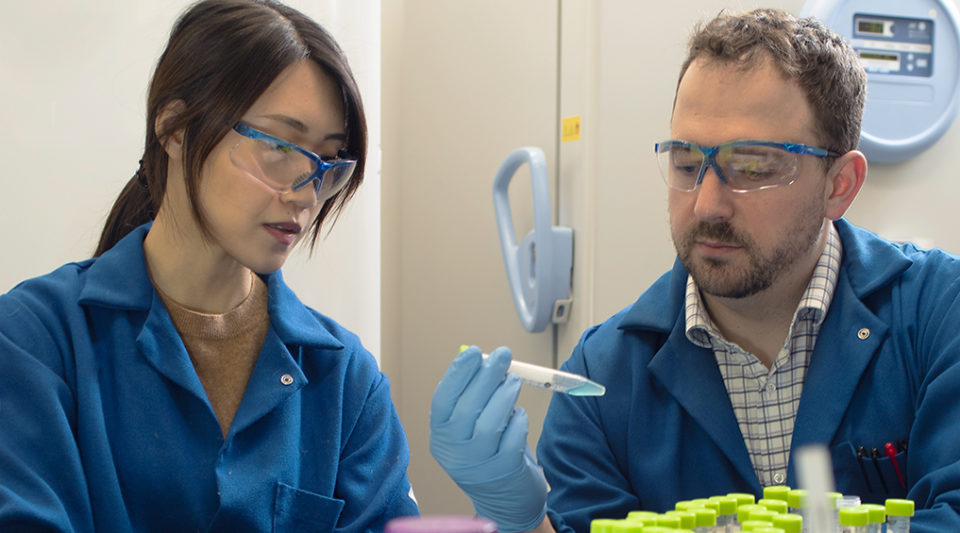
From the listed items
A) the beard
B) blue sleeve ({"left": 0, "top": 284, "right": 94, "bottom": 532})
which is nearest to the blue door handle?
the beard

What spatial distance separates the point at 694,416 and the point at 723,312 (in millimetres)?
205

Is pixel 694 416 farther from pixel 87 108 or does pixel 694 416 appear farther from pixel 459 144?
pixel 459 144

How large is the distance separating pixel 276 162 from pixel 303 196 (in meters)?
0.07

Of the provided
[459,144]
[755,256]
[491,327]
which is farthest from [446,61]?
[755,256]

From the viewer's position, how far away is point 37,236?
5.49 ft

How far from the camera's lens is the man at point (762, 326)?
1.47m

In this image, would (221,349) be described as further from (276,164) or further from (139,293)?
(276,164)

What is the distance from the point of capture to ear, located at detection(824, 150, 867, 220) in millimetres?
1612

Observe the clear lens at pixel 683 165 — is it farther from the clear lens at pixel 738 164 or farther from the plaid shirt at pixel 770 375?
the plaid shirt at pixel 770 375

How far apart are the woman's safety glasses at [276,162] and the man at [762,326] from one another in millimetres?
572

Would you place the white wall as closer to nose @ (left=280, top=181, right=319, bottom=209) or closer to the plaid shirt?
nose @ (left=280, top=181, right=319, bottom=209)

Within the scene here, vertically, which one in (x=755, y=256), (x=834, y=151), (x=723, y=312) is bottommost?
(x=723, y=312)

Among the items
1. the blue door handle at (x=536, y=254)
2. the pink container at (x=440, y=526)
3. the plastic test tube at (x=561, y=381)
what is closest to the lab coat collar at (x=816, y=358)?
the plastic test tube at (x=561, y=381)

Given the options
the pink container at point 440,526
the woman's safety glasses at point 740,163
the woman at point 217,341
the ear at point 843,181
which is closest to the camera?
the pink container at point 440,526
